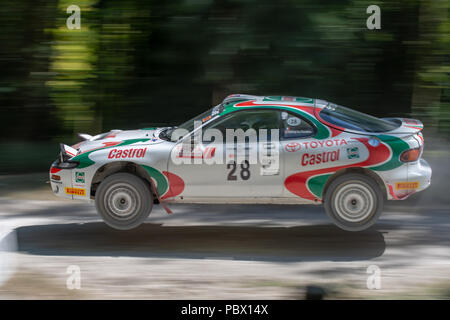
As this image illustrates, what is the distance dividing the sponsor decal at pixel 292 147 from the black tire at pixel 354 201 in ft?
1.84

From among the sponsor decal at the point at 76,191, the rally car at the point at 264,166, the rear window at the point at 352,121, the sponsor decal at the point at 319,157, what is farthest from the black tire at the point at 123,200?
the rear window at the point at 352,121

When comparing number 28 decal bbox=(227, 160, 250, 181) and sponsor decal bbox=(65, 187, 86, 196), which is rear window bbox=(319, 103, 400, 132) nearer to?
number 28 decal bbox=(227, 160, 250, 181)

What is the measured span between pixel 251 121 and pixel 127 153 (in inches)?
56.4

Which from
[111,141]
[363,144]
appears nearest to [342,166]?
[363,144]

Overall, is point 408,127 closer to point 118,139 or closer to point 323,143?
point 323,143

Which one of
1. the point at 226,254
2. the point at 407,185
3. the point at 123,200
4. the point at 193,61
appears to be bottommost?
the point at 226,254

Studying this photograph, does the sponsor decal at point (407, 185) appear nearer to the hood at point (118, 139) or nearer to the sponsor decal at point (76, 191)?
the hood at point (118, 139)

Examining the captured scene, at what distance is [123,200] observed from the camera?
724cm

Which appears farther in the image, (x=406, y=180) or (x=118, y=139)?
(x=118, y=139)

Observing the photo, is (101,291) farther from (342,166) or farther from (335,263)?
(342,166)

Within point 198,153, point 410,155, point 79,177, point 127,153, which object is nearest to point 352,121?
point 410,155

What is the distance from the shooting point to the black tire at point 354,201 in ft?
23.1

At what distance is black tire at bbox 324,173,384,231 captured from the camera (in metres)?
7.05

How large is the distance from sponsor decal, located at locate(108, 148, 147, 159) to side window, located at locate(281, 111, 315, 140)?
1.58 metres
